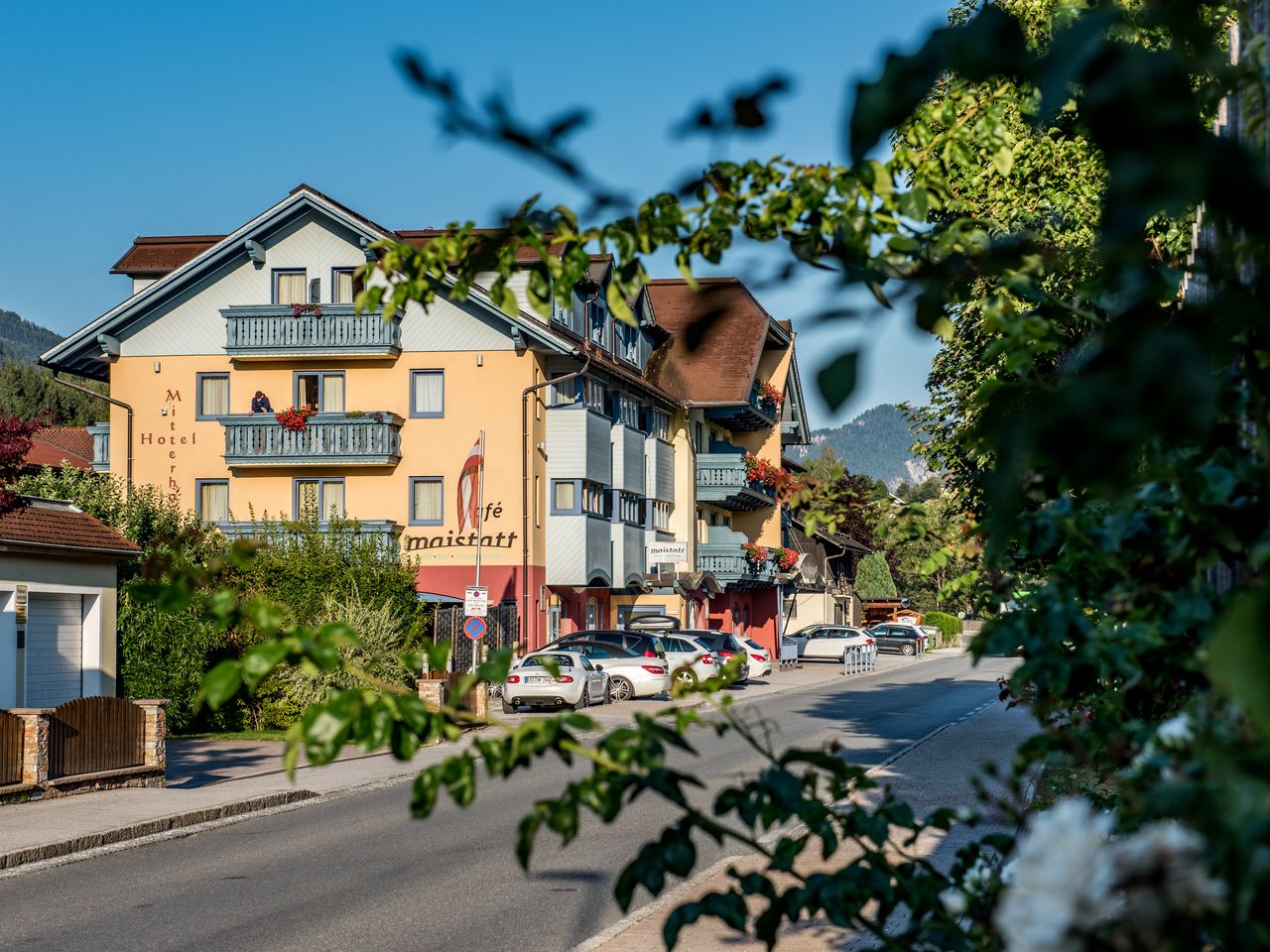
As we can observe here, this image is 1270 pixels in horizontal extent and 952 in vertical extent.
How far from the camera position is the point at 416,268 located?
140 inches

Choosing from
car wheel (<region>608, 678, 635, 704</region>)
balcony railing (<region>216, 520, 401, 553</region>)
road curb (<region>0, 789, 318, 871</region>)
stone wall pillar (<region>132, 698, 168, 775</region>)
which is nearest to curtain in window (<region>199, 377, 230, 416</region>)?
balcony railing (<region>216, 520, 401, 553</region>)

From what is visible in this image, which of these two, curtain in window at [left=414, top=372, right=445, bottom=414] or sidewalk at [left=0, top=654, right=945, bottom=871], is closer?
sidewalk at [left=0, top=654, right=945, bottom=871]

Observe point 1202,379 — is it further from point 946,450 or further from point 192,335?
point 192,335

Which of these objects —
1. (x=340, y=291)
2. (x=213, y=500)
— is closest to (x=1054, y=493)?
(x=340, y=291)

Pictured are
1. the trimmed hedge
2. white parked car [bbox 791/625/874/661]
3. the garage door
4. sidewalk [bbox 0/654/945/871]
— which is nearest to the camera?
sidewalk [bbox 0/654/945/871]

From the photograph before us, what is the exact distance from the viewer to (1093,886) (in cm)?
145

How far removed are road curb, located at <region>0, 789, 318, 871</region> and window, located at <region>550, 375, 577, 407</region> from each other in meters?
23.1

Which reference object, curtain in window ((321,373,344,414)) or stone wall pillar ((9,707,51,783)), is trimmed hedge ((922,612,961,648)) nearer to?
curtain in window ((321,373,344,414))

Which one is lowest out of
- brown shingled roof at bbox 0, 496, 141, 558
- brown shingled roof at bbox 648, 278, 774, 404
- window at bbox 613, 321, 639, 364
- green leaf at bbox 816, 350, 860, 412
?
green leaf at bbox 816, 350, 860, 412

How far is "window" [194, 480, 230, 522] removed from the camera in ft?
135

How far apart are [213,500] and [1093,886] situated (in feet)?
136

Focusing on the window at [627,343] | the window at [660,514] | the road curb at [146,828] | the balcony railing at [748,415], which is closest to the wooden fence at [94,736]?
the road curb at [146,828]

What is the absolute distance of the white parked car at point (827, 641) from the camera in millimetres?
65812

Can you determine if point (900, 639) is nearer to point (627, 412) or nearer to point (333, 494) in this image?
point (627, 412)
